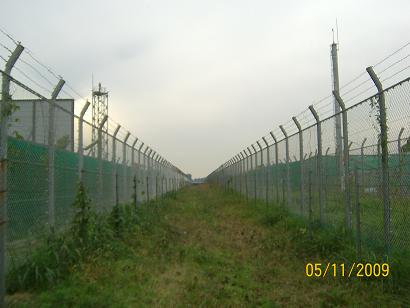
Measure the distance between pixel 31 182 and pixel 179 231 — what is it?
16.5ft

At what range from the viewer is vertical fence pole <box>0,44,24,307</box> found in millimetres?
4203

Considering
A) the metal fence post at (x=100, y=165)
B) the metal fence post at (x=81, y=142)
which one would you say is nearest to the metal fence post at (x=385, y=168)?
the metal fence post at (x=81, y=142)

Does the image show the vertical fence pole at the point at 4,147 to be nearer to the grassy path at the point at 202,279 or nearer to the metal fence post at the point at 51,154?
the grassy path at the point at 202,279

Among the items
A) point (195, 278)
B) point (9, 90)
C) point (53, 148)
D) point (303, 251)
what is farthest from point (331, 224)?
point (9, 90)

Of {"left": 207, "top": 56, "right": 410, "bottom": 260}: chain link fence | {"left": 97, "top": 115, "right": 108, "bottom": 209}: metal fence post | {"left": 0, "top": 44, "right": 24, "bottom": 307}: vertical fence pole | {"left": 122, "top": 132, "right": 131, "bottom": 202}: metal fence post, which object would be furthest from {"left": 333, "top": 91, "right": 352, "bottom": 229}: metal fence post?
{"left": 122, "top": 132, "right": 131, "bottom": 202}: metal fence post

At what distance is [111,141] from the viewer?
448 inches

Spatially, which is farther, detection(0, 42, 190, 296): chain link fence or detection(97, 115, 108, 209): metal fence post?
detection(97, 115, 108, 209): metal fence post

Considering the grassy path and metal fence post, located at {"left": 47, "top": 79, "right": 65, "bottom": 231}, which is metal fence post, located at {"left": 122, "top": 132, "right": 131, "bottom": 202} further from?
metal fence post, located at {"left": 47, "top": 79, "right": 65, "bottom": 231}

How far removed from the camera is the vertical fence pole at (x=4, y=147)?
4.20 m

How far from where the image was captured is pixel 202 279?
590 centimetres
